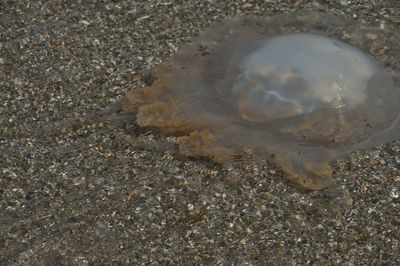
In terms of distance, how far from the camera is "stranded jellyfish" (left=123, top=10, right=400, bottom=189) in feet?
10.6

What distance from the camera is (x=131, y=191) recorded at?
300cm

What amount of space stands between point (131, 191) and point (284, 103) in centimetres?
112

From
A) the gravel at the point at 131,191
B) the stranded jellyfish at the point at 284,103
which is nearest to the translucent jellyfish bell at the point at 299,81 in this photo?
the stranded jellyfish at the point at 284,103

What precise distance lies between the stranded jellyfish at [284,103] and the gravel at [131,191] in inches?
4.0

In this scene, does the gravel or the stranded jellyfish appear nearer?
the gravel

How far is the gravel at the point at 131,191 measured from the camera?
2725 millimetres

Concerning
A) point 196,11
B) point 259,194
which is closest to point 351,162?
point 259,194

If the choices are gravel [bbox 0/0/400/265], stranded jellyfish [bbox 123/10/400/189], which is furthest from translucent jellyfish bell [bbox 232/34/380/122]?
gravel [bbox 0/0/400/265]

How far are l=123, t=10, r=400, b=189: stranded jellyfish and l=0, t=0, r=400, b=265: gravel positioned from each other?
0.10m

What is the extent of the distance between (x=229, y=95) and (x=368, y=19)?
1451 millimetres

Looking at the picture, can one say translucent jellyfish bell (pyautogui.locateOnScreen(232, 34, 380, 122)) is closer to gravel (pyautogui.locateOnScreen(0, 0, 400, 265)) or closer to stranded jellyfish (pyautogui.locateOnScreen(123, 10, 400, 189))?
stranded jellyfish (pyautogui.locateOnScreen(123, 10, 400, 189))

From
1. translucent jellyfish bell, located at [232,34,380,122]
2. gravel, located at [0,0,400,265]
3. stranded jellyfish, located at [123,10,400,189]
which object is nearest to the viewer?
gravel, located at [0,0,400,265]

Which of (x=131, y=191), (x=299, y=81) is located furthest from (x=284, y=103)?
(x=131, y=191)

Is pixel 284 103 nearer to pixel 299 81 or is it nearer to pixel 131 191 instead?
pixel 299 81
